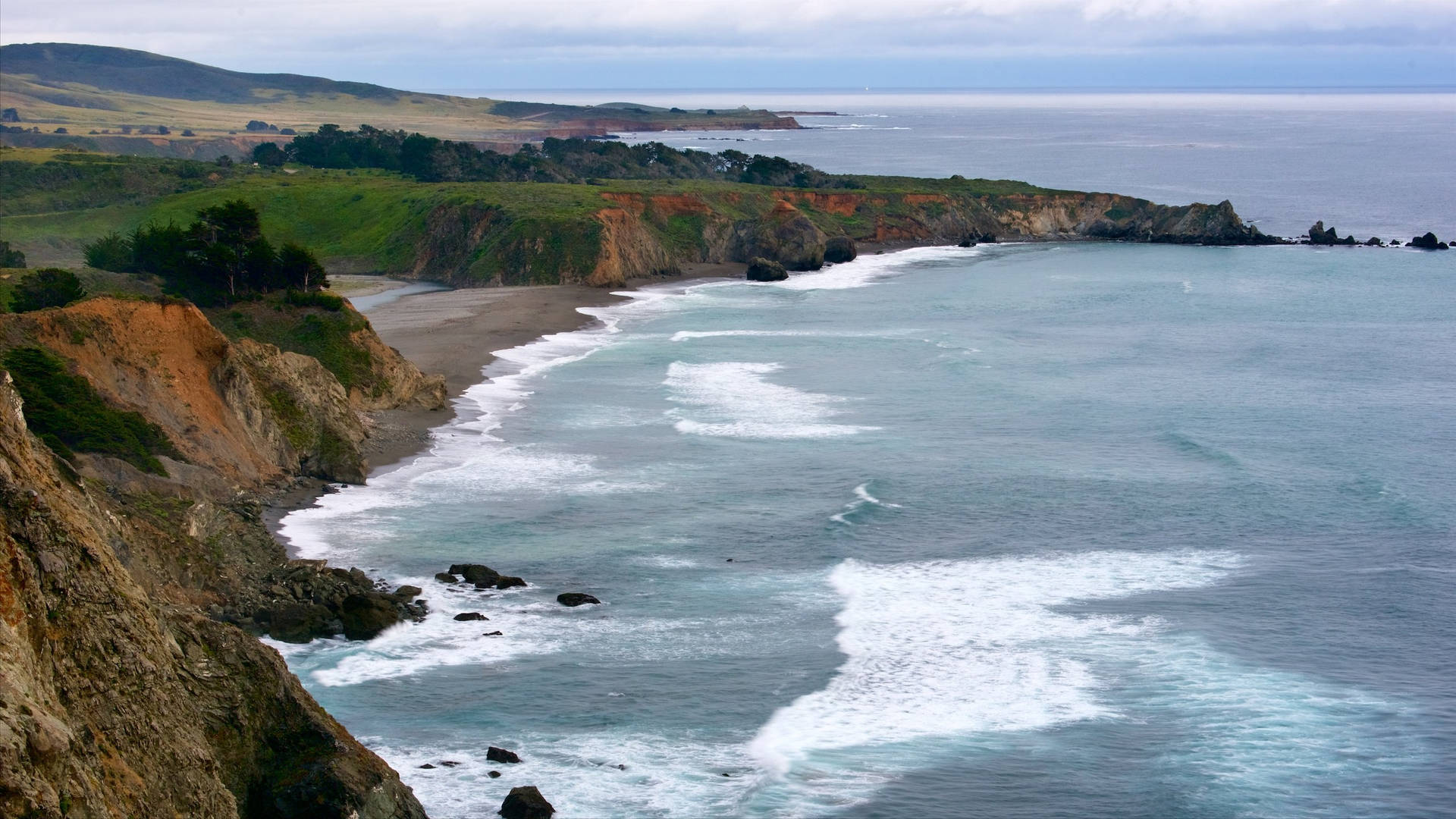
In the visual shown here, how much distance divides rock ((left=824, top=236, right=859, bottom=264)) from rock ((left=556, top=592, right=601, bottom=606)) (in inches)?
3206

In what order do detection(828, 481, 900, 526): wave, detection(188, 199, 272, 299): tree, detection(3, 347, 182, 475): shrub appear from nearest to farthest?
detection(3, 347, 182, 475): shrub, detection(828, 481, 900, 526): wave, detection(188, 199, 272, 299): tree

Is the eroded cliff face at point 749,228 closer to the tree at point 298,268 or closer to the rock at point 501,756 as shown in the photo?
the tree at point 298,268

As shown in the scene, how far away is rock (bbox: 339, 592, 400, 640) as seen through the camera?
2894 centimetres

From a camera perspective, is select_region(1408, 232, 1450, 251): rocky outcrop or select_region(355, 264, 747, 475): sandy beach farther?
select_region(1408, 232, 1450, 251): rocky outcrop

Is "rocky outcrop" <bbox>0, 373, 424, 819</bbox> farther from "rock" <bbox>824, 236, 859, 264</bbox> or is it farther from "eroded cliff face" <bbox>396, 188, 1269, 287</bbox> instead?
"rock" <bbox>824, 236, 859, 264</bbox>

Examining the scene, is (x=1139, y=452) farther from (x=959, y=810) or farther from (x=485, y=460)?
(x=959, y=810)

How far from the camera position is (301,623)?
28.9m

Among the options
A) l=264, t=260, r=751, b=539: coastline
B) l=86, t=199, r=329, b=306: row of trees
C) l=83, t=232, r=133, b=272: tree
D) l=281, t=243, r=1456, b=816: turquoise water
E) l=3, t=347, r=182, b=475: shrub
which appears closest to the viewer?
l=281, t=243, r=1456, b=816: turquoise water

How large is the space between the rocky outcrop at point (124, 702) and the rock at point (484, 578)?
11999 mm

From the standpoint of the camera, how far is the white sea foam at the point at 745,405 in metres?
49.3

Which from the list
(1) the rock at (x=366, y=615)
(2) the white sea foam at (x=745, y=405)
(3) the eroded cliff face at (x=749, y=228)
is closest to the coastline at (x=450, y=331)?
(3) the eroded cliff face at (x=749, y=228)

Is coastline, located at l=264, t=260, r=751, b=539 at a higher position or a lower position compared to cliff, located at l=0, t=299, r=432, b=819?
lower

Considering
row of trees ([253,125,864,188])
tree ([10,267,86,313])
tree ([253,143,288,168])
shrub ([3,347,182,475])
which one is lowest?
shrub ([3,347,182,475])

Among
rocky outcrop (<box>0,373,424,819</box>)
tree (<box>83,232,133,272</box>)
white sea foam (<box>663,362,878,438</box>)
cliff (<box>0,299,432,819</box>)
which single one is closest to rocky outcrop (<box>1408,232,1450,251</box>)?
white sea foam (<box>663,362,878,438</box>)
